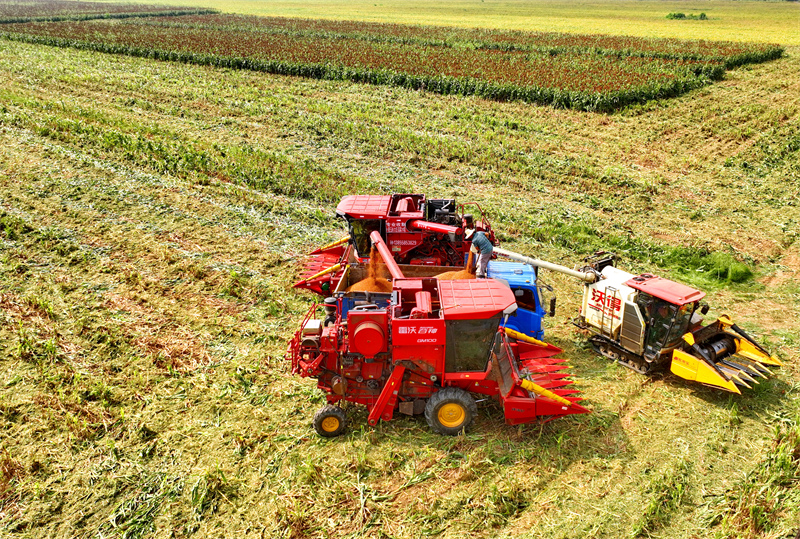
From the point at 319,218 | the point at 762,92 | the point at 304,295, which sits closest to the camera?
the point at 304,295

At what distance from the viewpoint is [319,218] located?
16938 millimetres

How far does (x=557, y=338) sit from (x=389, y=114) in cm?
1907

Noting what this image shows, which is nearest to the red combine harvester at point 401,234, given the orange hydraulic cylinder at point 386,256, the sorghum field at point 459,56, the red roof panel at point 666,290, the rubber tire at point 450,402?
the orange hydraulic cylinder at point 386,256

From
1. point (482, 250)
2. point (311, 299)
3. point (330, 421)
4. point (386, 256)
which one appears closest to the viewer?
point (330, 421)

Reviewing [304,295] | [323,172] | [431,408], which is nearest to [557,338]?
[431,408]

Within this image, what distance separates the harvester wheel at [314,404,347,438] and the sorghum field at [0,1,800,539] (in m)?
0.16

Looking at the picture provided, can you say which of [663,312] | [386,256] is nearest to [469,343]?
[386,256]

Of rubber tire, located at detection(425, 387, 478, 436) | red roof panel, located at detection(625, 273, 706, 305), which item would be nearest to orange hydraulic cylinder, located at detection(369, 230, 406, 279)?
rubber tire, located at detection(425, 387, 478, 436)

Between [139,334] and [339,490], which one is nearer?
[339,490]

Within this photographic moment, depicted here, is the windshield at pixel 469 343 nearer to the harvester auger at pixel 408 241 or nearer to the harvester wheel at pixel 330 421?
the harvester wheel at pixel 330 421

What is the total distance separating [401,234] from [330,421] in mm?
5216

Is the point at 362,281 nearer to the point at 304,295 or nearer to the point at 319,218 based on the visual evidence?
the point at 304,295

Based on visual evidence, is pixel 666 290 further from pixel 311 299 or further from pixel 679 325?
Answer: pixel 311 299

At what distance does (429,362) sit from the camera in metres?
8.59
